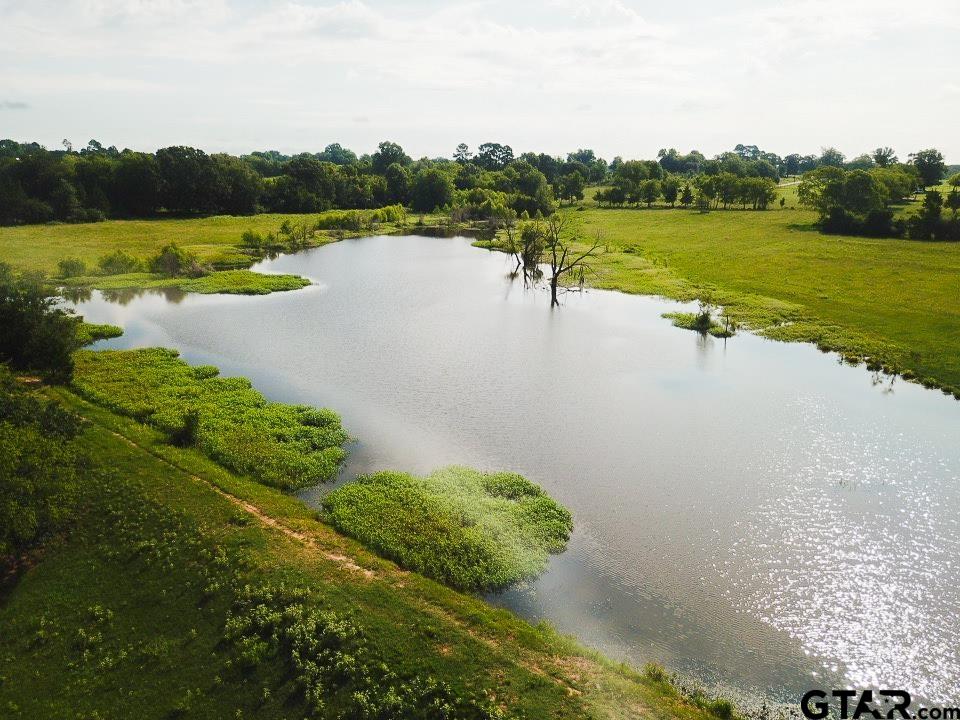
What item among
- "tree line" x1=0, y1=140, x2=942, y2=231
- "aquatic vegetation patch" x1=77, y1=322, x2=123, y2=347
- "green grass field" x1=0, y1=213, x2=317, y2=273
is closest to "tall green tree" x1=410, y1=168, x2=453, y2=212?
"tree line" x1=0, y1=140, x2=942, y2=231

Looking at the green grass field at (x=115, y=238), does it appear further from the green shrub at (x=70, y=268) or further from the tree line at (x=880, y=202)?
the tree line at (x=880, y=202)

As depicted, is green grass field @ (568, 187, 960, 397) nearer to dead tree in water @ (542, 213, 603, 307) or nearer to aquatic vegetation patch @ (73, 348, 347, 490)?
dead tree in water @ (542, 213, 603, 307)

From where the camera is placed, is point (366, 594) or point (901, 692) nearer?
point (901, 692)

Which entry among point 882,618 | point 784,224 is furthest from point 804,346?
point 784,224

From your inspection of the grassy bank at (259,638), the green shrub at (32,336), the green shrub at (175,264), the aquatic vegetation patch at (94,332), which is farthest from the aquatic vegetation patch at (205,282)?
the grassy bank at (259,638)

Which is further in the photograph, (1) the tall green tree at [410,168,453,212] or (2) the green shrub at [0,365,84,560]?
(1) the tall green tree at [410,168,453,212]

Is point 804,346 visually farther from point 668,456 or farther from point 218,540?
point 218,540
